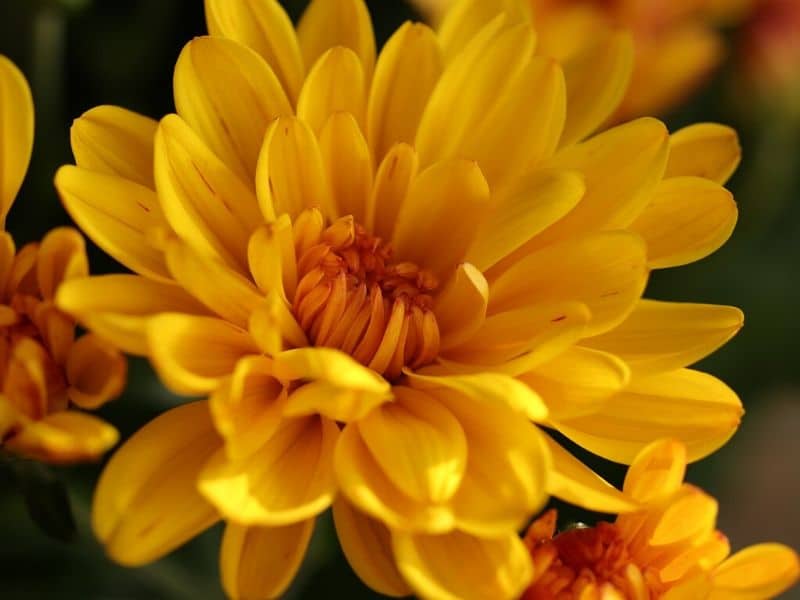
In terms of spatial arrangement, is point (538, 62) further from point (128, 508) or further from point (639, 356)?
point (128, 508)

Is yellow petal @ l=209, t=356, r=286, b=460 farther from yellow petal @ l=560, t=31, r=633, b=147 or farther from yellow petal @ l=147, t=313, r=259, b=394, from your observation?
yellow petal @ l=560, t=31, r=633, b=147

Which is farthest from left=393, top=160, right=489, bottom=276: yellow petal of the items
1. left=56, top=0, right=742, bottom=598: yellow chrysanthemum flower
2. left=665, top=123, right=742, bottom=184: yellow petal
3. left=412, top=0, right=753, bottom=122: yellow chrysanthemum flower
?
left=412, top=0, right=753, bottom=122: yellow chrysanthemum flower

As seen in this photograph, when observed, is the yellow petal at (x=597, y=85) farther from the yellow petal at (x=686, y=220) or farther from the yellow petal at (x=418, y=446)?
the yellow petal at (x=418, y=446)

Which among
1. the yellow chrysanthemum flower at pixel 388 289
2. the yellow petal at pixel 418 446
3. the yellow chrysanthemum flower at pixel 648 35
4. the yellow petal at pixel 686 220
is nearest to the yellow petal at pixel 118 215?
the yellow chrysanthemum flower at pixel 388 289

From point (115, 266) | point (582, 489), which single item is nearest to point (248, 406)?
point (582, 489)

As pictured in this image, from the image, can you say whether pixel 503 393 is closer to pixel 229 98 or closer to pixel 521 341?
pixel 521 341

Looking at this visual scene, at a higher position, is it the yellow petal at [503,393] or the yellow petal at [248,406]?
the yellow petal at [503,393]

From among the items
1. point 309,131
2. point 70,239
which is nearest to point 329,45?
point 309,131
